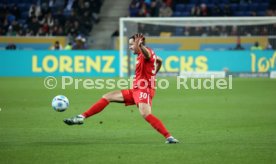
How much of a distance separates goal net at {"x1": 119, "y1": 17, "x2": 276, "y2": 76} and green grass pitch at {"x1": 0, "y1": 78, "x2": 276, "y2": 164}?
8.13 meters

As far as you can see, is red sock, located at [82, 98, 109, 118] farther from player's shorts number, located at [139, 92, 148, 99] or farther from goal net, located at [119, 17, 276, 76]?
goal net, located at [119, 17, 276, 76]

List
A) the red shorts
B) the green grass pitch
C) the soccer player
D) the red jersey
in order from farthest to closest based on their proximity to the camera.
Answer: the red jersey < the red shorts < the soccer player < the green grass pitch

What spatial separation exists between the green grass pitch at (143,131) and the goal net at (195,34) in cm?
813

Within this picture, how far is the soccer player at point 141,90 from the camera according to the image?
10.8 metres

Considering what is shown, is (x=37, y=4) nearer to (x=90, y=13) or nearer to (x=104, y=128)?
(x=90, y=13)

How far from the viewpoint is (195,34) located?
101 feet

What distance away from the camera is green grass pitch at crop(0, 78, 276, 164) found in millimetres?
9500

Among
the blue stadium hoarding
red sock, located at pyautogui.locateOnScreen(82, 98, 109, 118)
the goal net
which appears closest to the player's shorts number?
red sock, located at pyautogui.locateOnScreen(82, 98, 109, 118)

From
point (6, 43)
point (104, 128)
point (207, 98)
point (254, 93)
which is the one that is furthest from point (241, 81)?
point (104, 128)

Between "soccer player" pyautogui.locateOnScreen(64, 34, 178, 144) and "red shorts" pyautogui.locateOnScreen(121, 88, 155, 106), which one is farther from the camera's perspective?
"red shorts" pyautogui.locateOnScreen(121, 88, 155, 106)

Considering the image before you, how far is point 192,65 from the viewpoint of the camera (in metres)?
29.5

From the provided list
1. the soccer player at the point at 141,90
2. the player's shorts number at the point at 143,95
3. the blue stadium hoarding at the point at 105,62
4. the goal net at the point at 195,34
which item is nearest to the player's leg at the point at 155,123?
the soccer player at the point at 141,90

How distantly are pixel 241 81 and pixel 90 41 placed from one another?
996cm

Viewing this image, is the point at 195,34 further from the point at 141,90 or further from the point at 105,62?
the point at 141,90
